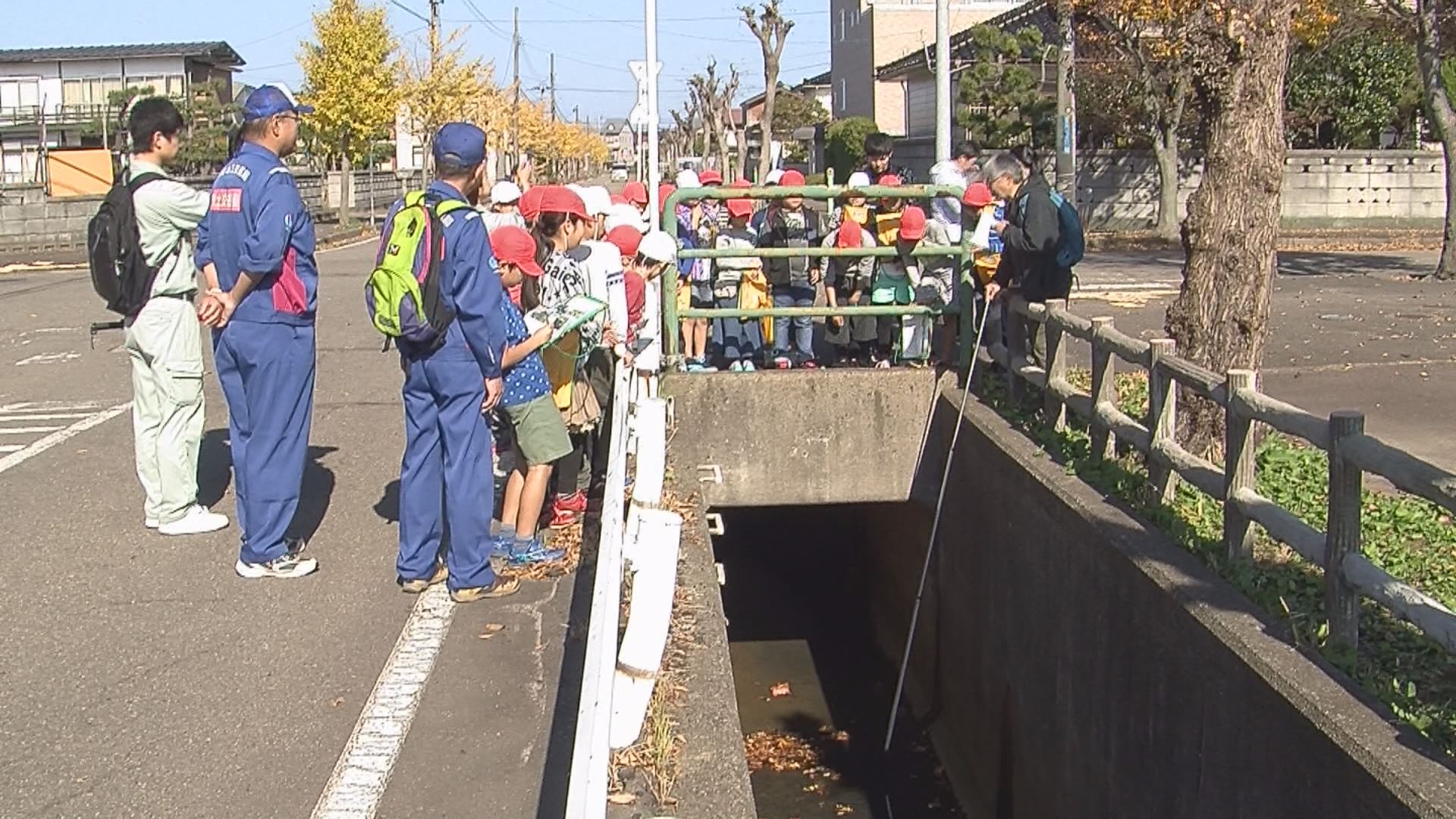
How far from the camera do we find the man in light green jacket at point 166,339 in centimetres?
731

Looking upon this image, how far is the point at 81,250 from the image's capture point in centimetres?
3459

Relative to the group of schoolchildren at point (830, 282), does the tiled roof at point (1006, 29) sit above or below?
above

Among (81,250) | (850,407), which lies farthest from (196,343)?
(81,250)

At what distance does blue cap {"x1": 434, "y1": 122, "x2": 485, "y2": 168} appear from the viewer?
6.30 metres

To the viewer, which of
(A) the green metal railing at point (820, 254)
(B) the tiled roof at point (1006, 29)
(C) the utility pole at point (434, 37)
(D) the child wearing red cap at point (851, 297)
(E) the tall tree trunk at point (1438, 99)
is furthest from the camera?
(C) the utility pole at point (434, 37)

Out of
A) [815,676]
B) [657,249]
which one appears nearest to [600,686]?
[657,249]

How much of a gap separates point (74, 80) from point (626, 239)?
6975 centimetres

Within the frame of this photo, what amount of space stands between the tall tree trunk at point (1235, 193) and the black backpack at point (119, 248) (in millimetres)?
5152

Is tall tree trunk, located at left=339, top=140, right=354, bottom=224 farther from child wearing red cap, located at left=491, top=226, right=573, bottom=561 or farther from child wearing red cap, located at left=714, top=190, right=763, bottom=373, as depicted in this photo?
child wearing red cap, located at left=491, top=226, right=573, bottom=561

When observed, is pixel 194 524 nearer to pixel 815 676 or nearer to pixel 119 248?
pixel 119 248

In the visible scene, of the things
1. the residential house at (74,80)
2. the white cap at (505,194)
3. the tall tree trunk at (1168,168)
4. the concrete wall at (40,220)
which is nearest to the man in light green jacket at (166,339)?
the white cap at (505,194)

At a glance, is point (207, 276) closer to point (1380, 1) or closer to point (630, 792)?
point (630, 792)

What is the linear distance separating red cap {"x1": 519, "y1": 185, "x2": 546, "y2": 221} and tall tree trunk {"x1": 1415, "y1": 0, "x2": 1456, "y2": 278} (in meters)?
14.8

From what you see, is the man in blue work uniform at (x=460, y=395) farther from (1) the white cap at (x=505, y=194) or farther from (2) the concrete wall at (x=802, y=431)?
(2) the concrete wall at (x=802, y=431)
